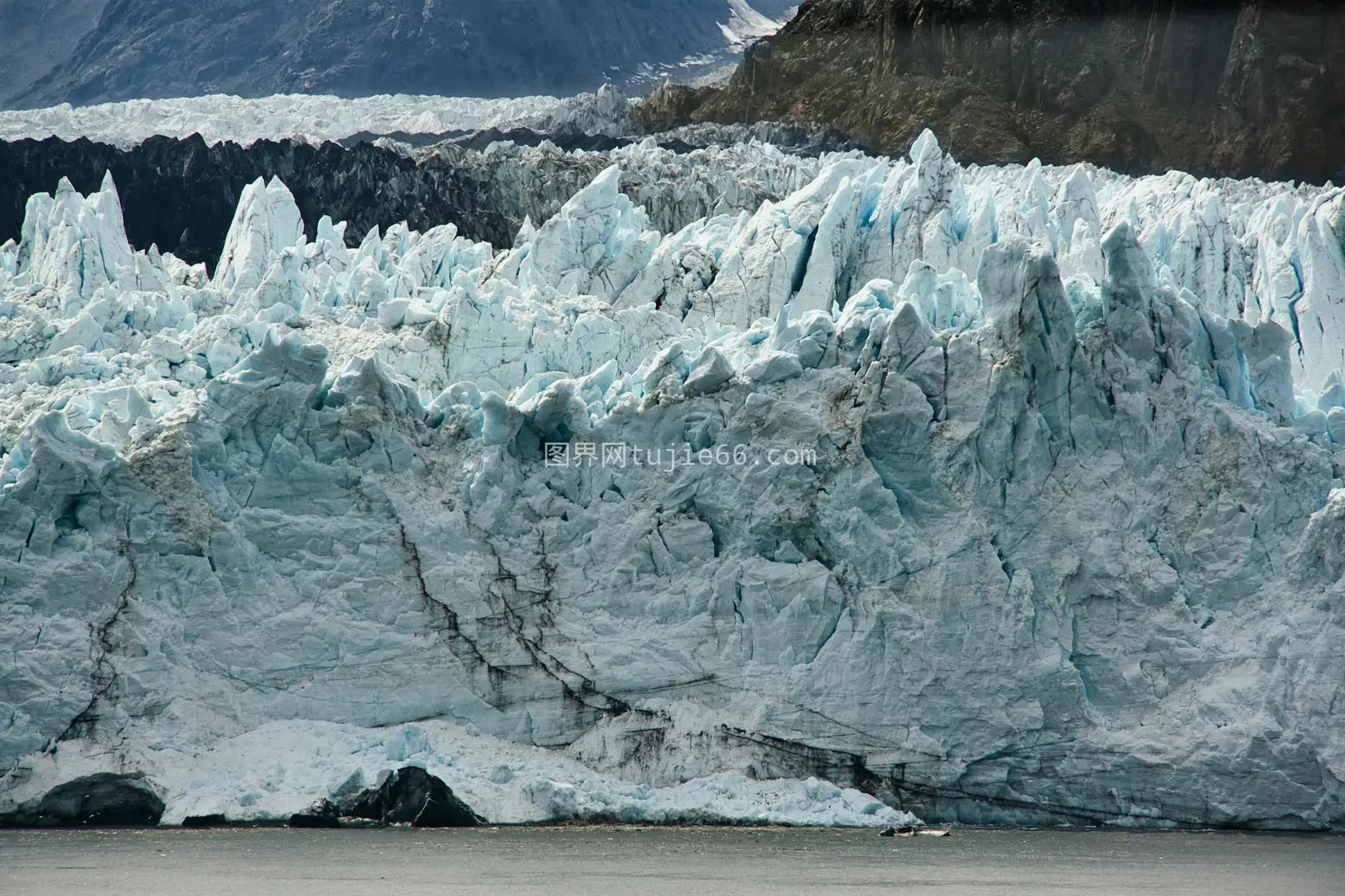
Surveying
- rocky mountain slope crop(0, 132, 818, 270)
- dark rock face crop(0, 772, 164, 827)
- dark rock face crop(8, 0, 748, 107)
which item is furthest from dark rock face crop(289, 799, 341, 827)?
dark rock face crop(8, 0, 748, 107)

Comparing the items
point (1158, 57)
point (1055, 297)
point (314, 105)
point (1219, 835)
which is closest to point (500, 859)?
point (1219, 835)

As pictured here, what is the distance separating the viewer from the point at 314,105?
3009 centimetres

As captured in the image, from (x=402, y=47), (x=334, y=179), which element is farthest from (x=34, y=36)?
(x=334, y=179)

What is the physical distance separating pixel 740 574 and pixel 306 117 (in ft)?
61.4

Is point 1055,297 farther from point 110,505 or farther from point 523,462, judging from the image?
point 110,505

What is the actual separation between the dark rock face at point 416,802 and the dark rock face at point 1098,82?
14955mm

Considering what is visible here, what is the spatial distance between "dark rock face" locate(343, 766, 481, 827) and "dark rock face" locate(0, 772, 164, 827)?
1661 millimetres

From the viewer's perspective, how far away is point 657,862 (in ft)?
36.8

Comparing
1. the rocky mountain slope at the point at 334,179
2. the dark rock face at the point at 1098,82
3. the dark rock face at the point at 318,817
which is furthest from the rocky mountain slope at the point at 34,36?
the dark rock face at the point at 318,817

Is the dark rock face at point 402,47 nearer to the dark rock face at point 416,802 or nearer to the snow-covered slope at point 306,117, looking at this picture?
the snow-covered slope at point 306,117

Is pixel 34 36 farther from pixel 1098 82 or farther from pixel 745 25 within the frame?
pixel 1098 82

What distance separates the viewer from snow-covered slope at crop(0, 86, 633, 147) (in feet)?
88.8

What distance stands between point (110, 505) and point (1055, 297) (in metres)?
8.34

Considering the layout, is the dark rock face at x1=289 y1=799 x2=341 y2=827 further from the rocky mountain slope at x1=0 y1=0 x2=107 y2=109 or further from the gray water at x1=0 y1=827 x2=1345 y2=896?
the rocky mountain slope at x1=0 y1=0 x2=107 y2=109
